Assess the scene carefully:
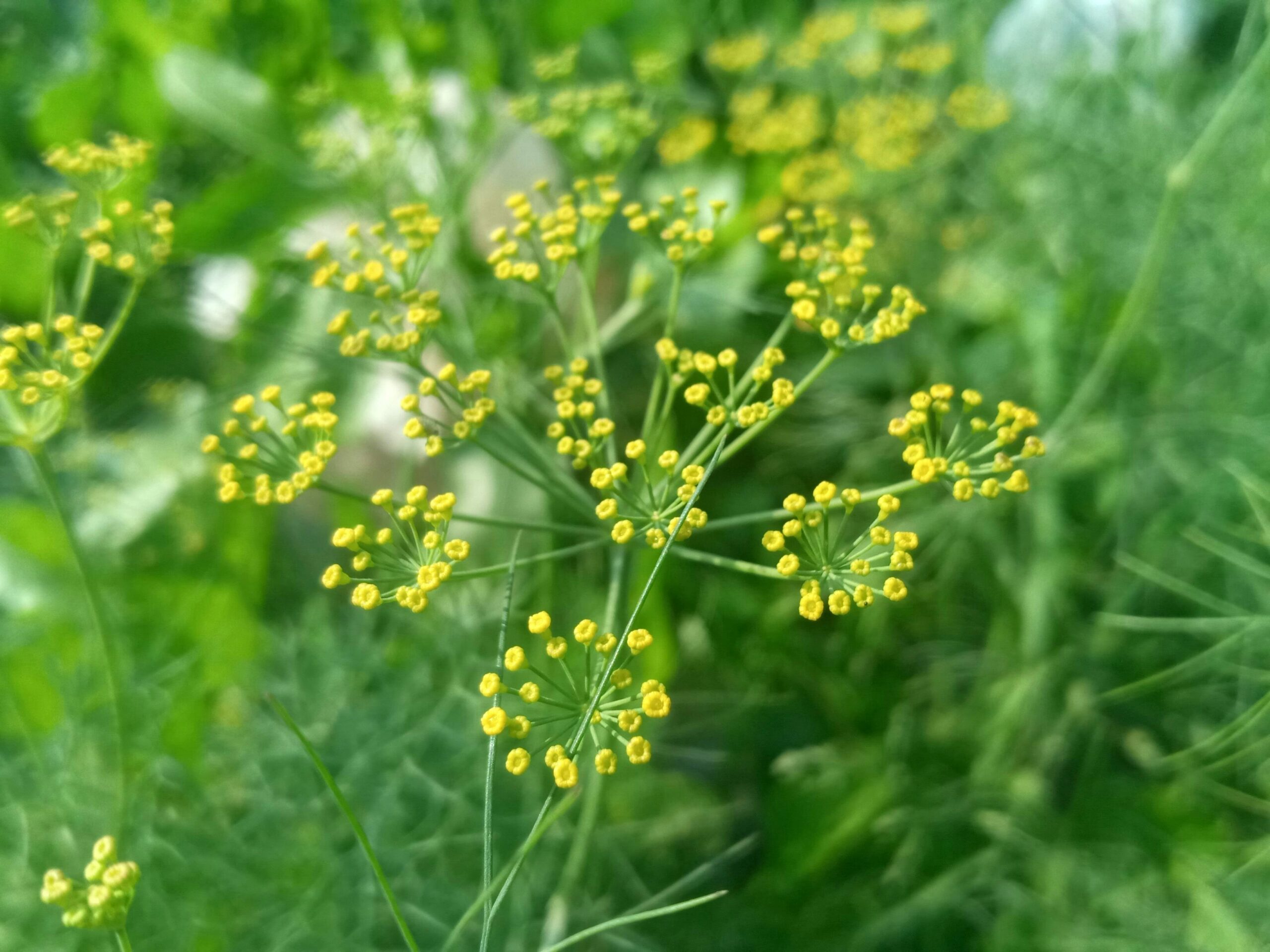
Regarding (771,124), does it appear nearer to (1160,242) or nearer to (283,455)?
(1160,242)

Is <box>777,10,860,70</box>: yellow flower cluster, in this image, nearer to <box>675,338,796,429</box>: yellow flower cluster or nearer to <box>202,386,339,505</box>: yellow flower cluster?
<box>675,338,796,429</box>: yellow flower cluster

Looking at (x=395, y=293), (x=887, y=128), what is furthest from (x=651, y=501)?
(x=887, y=128)

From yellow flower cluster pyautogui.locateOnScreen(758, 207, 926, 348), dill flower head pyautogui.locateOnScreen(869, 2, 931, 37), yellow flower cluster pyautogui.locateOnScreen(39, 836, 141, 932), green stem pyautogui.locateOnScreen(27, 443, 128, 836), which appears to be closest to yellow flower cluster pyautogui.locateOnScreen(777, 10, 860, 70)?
dill flower head pyautogui.locateOnScreen(869, 2, 931, 37)

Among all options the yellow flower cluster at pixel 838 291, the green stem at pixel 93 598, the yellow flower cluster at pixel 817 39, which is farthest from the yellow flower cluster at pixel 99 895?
the yellow flower cluster at pixel 817 39

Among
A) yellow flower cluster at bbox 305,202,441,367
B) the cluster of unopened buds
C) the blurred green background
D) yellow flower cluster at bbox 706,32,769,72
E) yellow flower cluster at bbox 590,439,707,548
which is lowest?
the blurred green background

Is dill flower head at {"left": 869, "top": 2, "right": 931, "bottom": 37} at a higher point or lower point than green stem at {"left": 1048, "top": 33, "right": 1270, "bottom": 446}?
higher
